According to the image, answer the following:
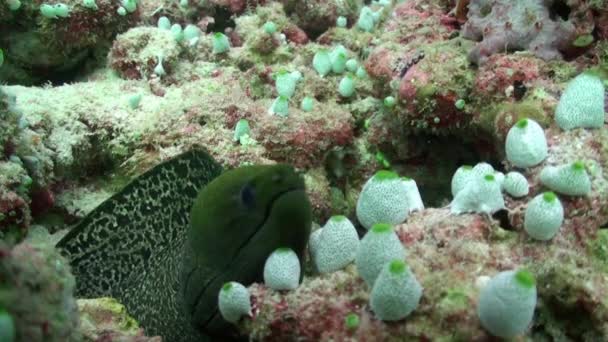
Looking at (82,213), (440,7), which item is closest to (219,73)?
(82,213)

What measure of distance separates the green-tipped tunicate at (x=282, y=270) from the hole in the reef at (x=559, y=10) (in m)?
2.68

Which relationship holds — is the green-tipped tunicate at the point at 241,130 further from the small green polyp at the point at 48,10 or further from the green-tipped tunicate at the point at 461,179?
the small green polyp at the point at 48,10

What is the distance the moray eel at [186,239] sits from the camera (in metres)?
2.39

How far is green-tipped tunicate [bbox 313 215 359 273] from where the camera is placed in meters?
2.36

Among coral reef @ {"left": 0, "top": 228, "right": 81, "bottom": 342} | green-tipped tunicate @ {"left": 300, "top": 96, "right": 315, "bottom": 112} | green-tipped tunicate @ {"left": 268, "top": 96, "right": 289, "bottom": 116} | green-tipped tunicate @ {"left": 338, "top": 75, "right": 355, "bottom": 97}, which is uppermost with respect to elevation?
coral reef @ {"left": 0, "top": 228, "right": 81, "bottom": 342}

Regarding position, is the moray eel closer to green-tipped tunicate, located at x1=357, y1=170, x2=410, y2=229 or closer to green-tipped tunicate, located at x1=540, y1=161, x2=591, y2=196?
green-tipped tunicate, located at x1=357, y1=170, x2=410, y2=229

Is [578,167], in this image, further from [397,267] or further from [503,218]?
[397,267]

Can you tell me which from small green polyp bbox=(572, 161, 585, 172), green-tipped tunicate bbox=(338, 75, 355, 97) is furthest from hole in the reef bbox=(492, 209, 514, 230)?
green-tipped tunicate bbox=(338, 75, 355, 97)

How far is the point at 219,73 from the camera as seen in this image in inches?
198

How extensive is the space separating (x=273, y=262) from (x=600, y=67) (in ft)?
8.19

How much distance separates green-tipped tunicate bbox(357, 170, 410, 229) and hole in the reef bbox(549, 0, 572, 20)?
6.76ft

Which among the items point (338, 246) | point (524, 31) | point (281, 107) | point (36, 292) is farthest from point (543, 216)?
point (281, 107)

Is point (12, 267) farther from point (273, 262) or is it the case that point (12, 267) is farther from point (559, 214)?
point (559, 214)

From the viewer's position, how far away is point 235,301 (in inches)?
86.0
